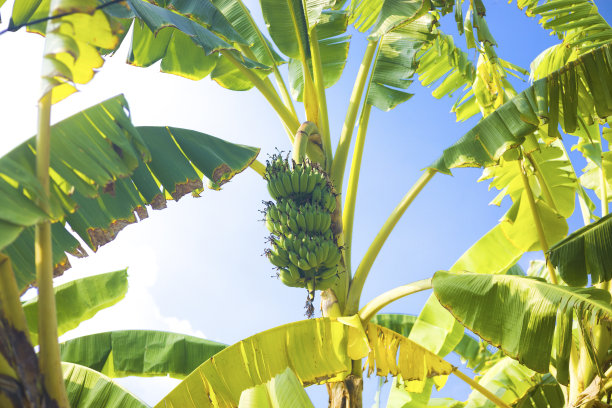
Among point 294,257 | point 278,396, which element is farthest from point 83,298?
point 278,396

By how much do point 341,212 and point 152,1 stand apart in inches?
70.6

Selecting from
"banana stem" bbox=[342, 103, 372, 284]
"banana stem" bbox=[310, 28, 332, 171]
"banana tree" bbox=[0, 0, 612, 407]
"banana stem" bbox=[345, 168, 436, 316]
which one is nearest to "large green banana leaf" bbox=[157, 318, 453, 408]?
"banana tree" bbox=[0, 0, 612, 407]

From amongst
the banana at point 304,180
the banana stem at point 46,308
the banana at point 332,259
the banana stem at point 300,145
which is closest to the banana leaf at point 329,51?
the banana stem at point 300,145

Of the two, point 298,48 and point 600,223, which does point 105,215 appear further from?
point 600,223

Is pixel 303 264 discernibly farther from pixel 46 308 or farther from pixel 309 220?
pixel 46 308

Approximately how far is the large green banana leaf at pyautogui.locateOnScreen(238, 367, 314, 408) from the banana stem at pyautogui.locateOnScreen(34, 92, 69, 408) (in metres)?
0.53

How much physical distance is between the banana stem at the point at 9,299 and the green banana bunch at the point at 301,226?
1.14 metres

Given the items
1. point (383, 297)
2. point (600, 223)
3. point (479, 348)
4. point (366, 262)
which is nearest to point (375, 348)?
point (383, 297)

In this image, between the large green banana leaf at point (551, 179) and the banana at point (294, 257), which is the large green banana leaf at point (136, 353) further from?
the large green banana leaf at point (551, 179)

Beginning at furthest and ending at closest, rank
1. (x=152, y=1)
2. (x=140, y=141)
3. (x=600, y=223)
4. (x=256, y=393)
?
(x=152, y=1) → (x=600, y=223) → (x=140, y=141) → (x=256, y=393)

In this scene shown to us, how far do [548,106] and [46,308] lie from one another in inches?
101

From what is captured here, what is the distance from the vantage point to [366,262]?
305 cm

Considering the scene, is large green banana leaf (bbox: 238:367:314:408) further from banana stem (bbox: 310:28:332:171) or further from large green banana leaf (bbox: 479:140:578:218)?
large green banana leaf (bbox: 479:140:578:218)

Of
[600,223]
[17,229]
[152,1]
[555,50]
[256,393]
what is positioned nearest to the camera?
[17,229]
